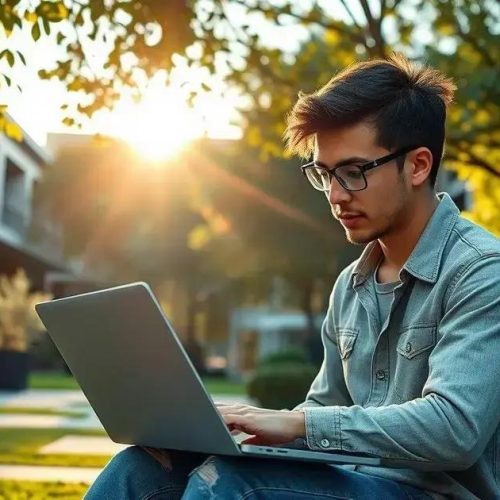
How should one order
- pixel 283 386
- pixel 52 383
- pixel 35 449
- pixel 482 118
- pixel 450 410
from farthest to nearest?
pixel 52 383 → pixel 283 386 → pixel 482 118 → pixel 35 449 → pixel 450 410

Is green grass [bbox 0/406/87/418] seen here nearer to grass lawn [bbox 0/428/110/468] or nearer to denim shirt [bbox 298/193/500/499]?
grass lawn [bbox 0/428/110/468]

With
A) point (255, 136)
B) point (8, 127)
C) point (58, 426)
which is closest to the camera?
point (8, 127)

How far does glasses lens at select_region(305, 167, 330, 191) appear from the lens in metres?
2.69

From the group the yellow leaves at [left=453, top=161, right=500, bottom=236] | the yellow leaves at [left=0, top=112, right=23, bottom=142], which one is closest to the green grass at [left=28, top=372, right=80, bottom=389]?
the yellow leaves at [left=453, top=161, right=500, bottom=236]

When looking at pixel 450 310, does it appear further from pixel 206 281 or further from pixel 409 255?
pixel 206 281

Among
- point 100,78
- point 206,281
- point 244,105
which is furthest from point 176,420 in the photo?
point 206,281

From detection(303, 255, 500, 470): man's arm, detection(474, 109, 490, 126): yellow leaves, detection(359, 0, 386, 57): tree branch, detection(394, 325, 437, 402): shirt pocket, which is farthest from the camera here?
detection(474, 109, 490, 126): yellow leaves

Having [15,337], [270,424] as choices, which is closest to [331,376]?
[270,424]

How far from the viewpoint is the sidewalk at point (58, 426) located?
7.27m

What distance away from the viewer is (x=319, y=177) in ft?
9.42

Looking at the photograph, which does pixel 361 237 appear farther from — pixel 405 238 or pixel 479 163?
pixel 479 163

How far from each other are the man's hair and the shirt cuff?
2.41 feet

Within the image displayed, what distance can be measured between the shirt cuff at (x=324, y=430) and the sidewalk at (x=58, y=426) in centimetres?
166

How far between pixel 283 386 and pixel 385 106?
1243cm
